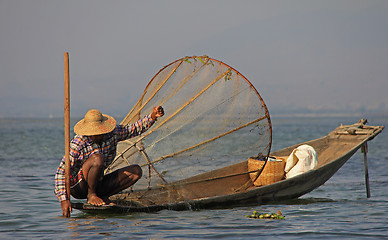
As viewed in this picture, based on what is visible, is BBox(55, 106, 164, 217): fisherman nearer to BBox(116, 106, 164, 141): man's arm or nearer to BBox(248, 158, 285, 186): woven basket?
BBox(116, 106, 164, 141): man's arm

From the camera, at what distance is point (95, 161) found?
16.6ft

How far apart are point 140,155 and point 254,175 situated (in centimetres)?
146

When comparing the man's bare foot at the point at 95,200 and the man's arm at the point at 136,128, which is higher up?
the man's arm at the point at 136,128

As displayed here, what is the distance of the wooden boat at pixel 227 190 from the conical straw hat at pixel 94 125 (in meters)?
0.74

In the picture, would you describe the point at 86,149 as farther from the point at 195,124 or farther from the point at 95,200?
the point at 195,124

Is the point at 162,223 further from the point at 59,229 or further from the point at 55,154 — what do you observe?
the point at 55,154

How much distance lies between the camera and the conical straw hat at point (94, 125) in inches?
200

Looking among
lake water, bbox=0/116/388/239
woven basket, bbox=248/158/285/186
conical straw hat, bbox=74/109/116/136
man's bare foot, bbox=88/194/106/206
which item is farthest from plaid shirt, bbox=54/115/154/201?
woven basket, bbox=248/158/285/186

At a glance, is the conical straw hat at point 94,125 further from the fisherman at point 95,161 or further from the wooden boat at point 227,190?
the wooden boat at point 227,190

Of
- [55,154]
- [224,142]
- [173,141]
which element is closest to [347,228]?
[224,142]

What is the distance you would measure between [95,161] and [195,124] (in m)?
1.41

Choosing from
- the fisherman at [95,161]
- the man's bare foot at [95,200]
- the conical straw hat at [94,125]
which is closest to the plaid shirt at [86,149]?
the fisherman at [95,161]

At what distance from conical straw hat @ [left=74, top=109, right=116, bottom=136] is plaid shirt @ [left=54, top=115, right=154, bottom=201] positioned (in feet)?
0.37

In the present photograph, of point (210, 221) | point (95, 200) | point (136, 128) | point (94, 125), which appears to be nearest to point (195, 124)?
point (136, 128)
